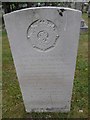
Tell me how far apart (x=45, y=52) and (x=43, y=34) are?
0.28m

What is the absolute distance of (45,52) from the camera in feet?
12.2

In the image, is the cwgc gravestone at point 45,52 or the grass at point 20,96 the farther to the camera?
the grass at point 20,96

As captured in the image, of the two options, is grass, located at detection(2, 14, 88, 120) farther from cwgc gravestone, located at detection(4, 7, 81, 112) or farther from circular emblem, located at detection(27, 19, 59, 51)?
circular emblem, located at detection(27, 19, 59, 51)

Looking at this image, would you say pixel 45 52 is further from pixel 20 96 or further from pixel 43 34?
pixel 20 96

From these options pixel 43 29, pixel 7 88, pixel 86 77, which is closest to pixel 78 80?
pixel 86 77

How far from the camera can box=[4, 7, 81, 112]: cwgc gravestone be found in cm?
349

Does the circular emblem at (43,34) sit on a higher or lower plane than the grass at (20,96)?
higher

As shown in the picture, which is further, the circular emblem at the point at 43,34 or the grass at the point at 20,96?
the grass at the point at 20,96

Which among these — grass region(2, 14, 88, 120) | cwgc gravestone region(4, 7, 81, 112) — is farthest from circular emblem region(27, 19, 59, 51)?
grass region(2, 14, 88, 120)

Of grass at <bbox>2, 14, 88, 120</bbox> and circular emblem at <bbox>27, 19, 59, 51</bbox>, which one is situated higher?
circular emblem at <bbox>27, 19, 59, 51</bbox>

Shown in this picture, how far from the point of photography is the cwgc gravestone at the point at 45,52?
3.49 meters

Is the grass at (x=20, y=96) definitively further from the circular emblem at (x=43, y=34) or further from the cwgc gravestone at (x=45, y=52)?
the circular emblem at (x=43, y=34)

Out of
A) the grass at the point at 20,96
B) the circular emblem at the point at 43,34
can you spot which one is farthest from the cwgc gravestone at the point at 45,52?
the grass at the point at 20,96

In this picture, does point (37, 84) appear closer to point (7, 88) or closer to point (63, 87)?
point (63, 87)
